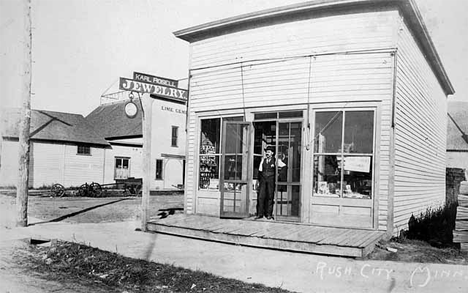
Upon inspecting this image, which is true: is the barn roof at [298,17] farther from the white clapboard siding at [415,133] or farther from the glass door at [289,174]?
the glass door at [289,174]

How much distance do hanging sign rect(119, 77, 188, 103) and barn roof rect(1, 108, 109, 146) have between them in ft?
66.4

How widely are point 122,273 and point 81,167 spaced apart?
963 inches

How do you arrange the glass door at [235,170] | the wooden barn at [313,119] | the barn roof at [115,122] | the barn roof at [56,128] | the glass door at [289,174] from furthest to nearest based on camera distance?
1. the barn roof at [115,122]
2. the barn roof at [56,128]
3. the glass door at [235,170]
4. the glass door at [289,174]
5. the wooden barn at [313,119]

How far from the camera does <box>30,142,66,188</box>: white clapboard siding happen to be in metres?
27.5

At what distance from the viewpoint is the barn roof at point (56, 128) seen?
28.0 metres

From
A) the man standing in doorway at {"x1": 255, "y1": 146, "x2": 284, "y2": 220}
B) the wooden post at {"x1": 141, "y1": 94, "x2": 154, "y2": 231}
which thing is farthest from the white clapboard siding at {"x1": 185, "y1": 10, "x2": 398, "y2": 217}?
the wooden post at {"x1": 141, "y1": 94, "x2": 154, "y2": 231}

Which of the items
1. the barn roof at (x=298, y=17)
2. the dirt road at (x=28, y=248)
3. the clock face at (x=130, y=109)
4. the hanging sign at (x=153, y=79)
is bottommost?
the dirt road at (x=28, y=248)

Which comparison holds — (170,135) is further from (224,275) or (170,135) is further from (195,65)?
(224,275)

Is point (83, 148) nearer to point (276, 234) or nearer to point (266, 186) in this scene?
point (266, 186)

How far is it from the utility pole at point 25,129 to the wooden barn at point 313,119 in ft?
12.9

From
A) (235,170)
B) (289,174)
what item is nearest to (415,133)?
→ (289,174)

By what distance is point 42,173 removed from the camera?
91.2ft

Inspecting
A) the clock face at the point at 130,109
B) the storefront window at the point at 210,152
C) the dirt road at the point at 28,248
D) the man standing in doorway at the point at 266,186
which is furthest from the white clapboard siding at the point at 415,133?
the dirt road at the point at 28,248

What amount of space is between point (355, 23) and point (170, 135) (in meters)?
23.1
